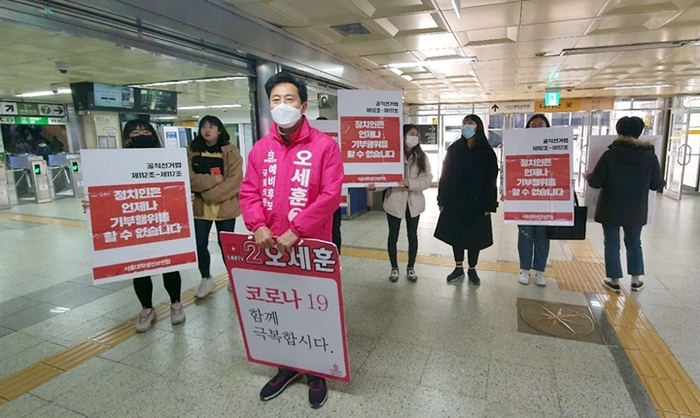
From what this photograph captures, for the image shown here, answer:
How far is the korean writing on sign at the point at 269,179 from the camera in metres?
1.90

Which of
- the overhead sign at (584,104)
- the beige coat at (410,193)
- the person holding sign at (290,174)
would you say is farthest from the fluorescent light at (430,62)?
the overhead sign at (584,104)

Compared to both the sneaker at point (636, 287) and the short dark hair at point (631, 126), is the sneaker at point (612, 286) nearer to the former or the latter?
the sneaker at point (636, 287)

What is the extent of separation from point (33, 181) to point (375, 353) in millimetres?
10381

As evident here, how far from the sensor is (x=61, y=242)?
5.50 m

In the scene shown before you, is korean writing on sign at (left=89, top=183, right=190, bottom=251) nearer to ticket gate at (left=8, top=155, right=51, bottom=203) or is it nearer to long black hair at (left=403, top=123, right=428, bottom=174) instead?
long black hair at (left=403, top=123, right=428, bottom=174)

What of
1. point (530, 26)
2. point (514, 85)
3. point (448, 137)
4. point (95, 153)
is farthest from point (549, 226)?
point (448, 137)

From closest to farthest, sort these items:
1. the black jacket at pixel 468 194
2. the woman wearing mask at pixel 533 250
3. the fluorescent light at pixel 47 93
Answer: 1. the black jacket at pixel 468 194
2. the woman wearing mask at pixel 533 250
3. the fluorescent light at pixel 47 93

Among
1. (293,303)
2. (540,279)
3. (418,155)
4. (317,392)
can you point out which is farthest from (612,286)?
(293,303)

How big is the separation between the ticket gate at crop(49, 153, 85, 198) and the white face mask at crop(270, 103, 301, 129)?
1049 cm

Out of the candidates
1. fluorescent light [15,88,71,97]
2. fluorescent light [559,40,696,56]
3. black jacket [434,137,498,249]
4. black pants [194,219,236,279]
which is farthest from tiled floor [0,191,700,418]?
fluorescent light [15,88,71,97]

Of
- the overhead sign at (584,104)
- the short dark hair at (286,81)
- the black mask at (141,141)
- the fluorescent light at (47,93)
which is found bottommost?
the black mask at (141,141)

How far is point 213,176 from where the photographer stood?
303 centimetres

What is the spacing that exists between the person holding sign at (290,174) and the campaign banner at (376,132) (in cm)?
156

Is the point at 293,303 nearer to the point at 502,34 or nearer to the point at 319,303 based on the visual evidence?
Answer: the point at 319,303
